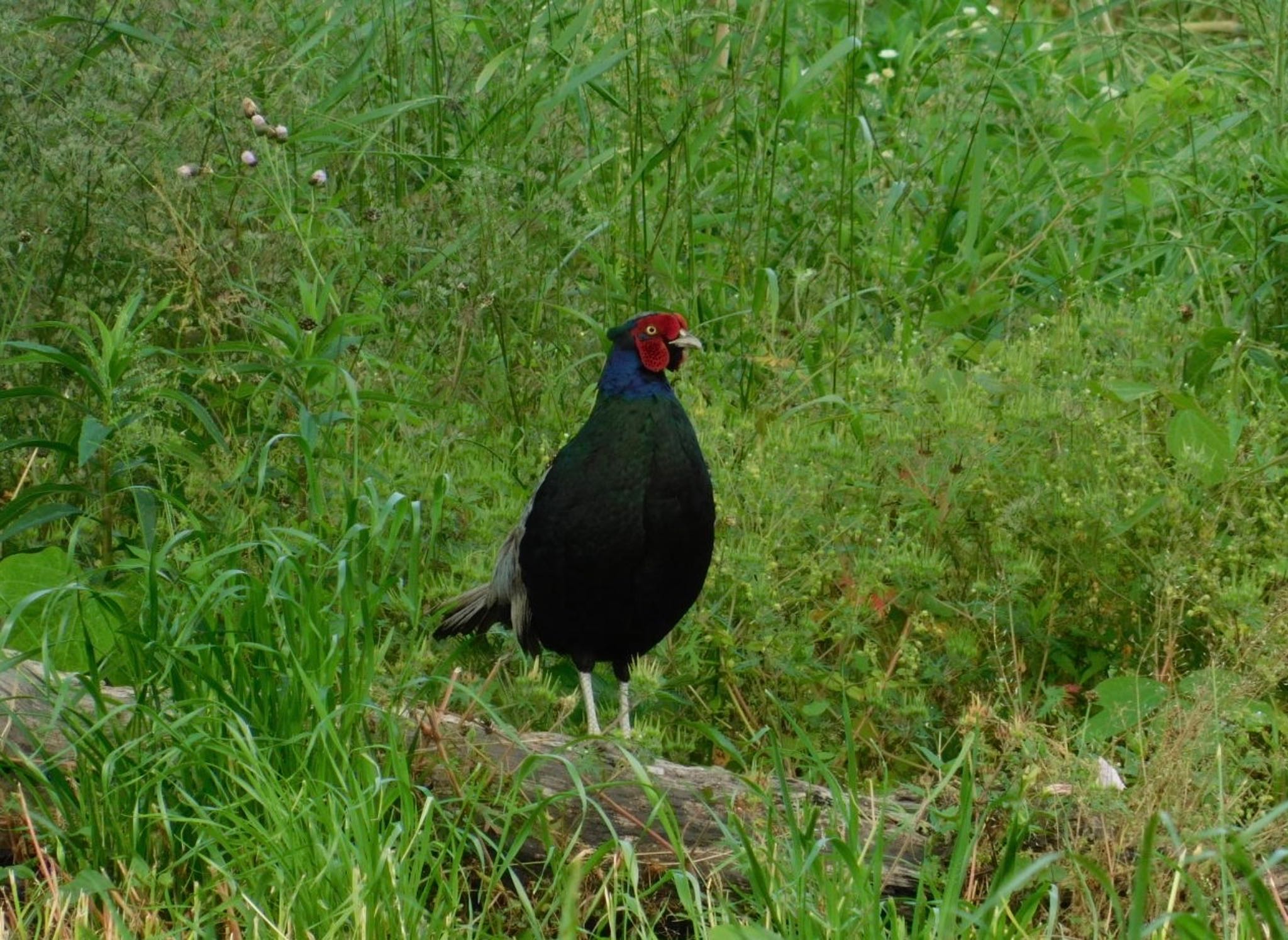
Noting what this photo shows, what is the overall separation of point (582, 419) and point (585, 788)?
2214 millimetres

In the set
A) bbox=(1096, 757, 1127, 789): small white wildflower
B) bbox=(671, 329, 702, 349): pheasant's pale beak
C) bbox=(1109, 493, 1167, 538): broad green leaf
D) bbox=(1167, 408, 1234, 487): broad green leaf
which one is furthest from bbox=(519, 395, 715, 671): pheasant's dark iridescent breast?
bbox=(1096, 757, 1127, 789): small white wildflower

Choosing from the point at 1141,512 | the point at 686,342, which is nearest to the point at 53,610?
the point at 686,342

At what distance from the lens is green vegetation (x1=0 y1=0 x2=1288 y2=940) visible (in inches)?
139

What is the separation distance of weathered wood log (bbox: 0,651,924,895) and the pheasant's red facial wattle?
3.95ft

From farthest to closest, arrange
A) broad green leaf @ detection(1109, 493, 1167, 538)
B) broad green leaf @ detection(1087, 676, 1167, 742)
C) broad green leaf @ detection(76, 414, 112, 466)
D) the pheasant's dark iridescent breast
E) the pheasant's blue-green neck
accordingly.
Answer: the pheasant's blue-green neck
the pheasant's dark iridescent breast
broad green leaf @ detection(1109, 493, 1167, 538)
broad green leaf @ detection(1087, 676, 1167, 742)
broad green leaf @ detection(76, 414, 112, 466)

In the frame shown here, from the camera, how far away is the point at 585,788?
3611 mm

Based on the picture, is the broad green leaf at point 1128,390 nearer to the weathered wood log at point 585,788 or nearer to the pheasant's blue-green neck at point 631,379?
the pheasant's blue-green neck at point 631,379

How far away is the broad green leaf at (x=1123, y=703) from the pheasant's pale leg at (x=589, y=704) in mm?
1227

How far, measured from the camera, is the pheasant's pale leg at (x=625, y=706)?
486 centimetres

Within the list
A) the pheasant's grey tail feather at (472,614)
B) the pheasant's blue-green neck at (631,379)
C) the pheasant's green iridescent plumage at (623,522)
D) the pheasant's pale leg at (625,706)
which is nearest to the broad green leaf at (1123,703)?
the pheasant's green iridescent plumage at (623,522)

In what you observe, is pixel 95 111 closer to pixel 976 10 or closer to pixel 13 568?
pixel 13 568

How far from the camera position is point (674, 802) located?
12.4ft

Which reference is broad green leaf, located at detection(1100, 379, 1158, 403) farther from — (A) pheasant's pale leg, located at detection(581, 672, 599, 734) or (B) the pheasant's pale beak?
(A) pheasant's pale leg, located at detection(581, 672, 599, 734)

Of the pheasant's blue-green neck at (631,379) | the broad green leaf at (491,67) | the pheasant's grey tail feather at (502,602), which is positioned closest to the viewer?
the pheasant's blue-green neck at (631,379)
